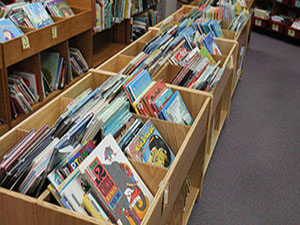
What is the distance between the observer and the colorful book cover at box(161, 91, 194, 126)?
2.03 meters

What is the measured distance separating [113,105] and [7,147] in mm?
514

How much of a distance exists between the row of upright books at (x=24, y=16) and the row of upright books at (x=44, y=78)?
324mm

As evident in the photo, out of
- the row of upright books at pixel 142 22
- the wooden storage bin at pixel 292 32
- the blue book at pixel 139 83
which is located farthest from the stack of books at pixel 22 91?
the wooden storage bin at pixel 292 32

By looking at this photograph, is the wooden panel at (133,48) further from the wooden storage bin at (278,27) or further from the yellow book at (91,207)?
the wooden storage bin at (278,27)

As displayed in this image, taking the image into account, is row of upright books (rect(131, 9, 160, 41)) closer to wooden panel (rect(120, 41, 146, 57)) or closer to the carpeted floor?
the carpeted floor

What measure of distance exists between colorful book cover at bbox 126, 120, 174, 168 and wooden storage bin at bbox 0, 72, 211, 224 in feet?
0.16

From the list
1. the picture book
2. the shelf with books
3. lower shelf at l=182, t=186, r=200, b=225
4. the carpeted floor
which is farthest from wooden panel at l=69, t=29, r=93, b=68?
lower shelf at l=182, t=186, r=200, b=225

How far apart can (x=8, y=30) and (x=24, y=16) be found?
324mm

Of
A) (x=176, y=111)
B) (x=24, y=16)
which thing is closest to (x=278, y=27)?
(x=24, y=16)

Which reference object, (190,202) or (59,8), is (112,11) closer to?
(59,8)

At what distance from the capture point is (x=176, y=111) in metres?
2.08

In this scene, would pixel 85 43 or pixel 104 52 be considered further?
pixel 104 52

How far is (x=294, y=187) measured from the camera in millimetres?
2783

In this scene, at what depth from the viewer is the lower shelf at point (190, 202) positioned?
230cm
